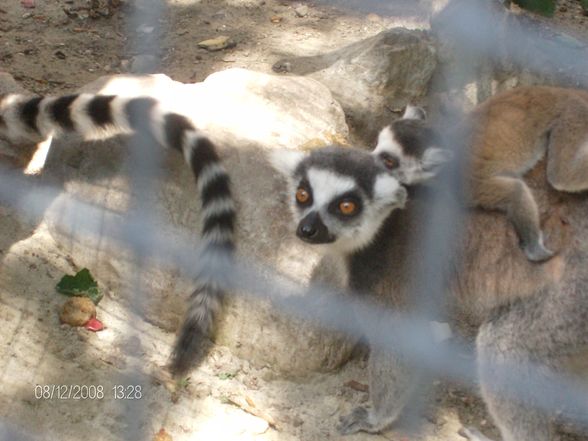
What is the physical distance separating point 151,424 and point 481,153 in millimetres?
1415

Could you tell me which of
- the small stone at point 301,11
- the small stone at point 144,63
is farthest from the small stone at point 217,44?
the small stone at point 301,11

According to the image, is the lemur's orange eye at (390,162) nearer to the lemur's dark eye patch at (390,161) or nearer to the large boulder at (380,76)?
the lemur's dark eye patch at (390,161)

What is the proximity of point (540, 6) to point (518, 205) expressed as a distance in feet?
6.05

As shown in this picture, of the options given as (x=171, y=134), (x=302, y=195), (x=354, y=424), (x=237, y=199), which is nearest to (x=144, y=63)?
(x=171, y=134)

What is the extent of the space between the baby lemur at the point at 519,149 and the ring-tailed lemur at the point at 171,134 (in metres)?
0.72

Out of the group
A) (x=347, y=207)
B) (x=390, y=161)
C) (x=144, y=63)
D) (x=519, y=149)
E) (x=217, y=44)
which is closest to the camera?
(x=519, y=149)

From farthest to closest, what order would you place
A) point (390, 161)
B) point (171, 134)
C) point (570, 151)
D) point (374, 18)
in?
point (374, 18)
point (171, 134)
point (390, 161)
point (570, 151)

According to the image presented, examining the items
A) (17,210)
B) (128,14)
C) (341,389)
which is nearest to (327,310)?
(341,389)

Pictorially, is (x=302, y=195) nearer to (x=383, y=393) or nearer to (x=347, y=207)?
(x=347, y=207)

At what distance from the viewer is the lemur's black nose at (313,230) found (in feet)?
8.87

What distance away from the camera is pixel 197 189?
3.19 metres

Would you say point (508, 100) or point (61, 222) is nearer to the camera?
point (508, 100)

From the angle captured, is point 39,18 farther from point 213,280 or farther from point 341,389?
point 341,389

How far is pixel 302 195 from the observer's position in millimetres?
2834
